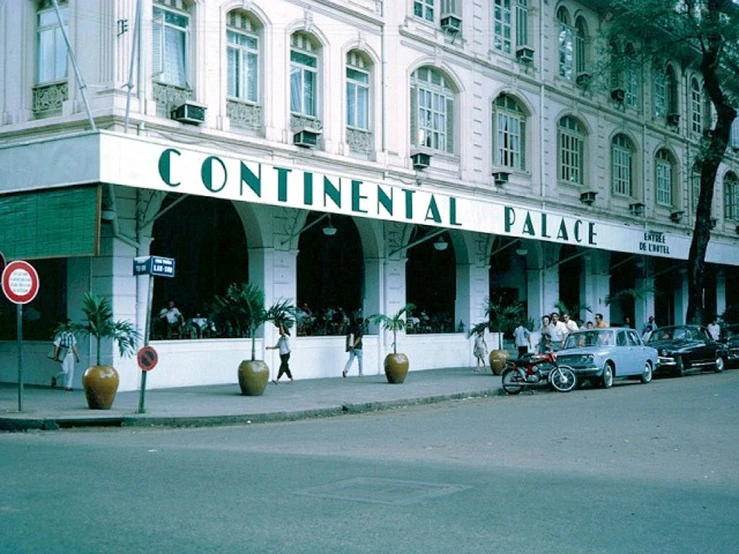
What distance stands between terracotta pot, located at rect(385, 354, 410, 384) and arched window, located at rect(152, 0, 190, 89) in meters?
7.86

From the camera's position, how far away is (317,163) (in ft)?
77.7

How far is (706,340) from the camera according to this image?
92.3 feet

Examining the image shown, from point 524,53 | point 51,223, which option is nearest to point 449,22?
point 524,53

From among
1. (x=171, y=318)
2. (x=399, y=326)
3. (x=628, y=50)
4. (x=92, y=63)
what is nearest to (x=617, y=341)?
(x=399, y=326)

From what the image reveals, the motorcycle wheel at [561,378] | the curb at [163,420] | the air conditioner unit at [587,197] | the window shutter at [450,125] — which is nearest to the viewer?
the curb at [163,420]

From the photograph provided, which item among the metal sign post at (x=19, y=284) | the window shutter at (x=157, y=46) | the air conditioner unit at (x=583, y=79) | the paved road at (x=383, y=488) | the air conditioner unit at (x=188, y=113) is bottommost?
the paved road at (x=383, y=488)

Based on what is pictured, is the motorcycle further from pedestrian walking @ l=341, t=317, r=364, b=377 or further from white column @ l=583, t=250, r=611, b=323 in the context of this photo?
white column @ l=583, t=250, r=611, b=323

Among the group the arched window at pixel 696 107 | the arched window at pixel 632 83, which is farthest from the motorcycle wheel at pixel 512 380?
the arched window at pixel 696 107

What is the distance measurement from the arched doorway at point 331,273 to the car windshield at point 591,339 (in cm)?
617

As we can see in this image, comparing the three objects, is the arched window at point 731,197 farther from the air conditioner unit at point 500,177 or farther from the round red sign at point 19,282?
the round red sign at point 19,282

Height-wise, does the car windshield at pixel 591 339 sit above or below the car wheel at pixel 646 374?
above

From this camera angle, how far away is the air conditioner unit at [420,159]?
26844mm

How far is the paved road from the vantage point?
6488 mm

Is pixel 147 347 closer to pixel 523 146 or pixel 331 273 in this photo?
pixel 331 273
